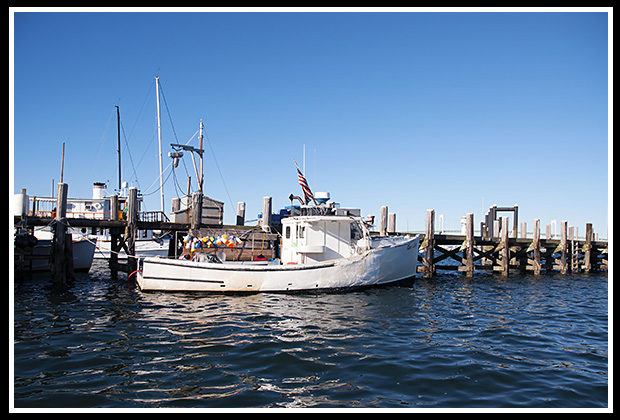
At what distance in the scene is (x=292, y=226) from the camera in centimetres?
1858

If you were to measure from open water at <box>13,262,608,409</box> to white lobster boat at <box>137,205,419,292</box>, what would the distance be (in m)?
0.64

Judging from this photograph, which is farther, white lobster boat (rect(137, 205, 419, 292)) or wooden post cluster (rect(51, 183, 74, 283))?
wooden post cluster (rect(51, 183, 74, 283))

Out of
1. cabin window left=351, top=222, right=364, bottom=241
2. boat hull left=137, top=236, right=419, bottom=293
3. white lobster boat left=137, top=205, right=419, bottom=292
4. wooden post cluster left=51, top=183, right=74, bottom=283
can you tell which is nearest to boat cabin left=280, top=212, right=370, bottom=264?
white lobster boat left=137, top=205, right=419, bottom=292

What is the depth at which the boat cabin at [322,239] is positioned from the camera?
17891 mm

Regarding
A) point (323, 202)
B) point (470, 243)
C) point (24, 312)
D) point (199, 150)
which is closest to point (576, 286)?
point (470, 243)

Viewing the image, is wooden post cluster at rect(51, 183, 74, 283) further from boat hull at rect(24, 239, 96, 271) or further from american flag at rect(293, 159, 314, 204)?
american flag at rect(293, 159, 314, 204)

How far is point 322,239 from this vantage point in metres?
18.2

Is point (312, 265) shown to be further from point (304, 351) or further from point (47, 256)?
point (47, 256)

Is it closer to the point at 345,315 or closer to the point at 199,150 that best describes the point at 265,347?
the point at 345,315

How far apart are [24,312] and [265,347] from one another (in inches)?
321

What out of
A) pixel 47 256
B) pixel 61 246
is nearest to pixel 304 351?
pixel 61 246

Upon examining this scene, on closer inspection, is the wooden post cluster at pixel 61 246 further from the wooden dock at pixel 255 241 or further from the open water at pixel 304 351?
the open water at pixel 304 351

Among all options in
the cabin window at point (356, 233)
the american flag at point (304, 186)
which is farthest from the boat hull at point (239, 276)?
the american flag at point (304, 186)

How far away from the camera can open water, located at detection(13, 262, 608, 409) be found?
268 inches
